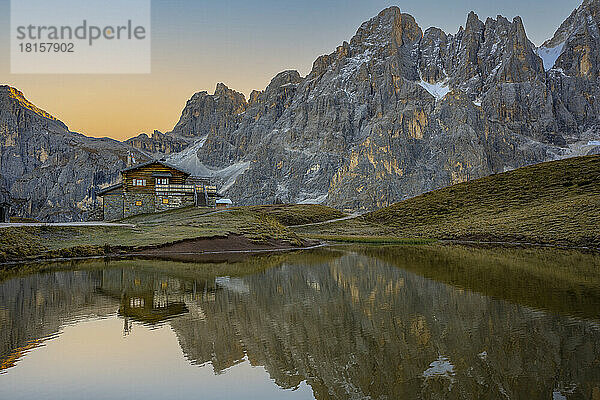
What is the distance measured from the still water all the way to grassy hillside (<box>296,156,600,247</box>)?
38.2 meters

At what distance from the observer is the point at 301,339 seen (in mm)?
12328

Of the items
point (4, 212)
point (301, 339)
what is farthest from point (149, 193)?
point (301, 339)

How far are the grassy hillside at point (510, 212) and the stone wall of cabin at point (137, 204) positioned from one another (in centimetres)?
2700

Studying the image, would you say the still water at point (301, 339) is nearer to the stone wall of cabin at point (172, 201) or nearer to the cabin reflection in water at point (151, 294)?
the cabin reflection in water at point (151, 294)

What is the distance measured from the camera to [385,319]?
1448cm

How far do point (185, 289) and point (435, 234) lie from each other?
57.9 m

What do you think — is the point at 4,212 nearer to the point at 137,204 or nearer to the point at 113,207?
the point at 113,207

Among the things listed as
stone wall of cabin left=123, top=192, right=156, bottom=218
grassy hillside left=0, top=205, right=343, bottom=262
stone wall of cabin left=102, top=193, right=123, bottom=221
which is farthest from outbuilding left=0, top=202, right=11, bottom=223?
stone wall of cabin left=123, top=192, right=156, bottom=218

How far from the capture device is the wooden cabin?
69.4 metres

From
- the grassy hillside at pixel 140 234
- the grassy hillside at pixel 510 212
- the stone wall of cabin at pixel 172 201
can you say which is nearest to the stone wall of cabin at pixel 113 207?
the stone wall of cabin at pixel 172 201

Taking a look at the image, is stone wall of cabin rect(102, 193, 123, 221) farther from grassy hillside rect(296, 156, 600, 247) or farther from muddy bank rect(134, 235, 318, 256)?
muddy bank rect(134, 235, 318, 256)

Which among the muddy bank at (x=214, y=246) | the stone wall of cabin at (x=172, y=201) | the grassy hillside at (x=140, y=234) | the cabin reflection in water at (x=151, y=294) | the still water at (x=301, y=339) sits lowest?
the still water at (x=301, y=339)

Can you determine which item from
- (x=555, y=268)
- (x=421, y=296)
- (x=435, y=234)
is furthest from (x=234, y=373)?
(x=435, y=234)

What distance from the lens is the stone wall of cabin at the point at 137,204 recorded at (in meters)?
69.3
